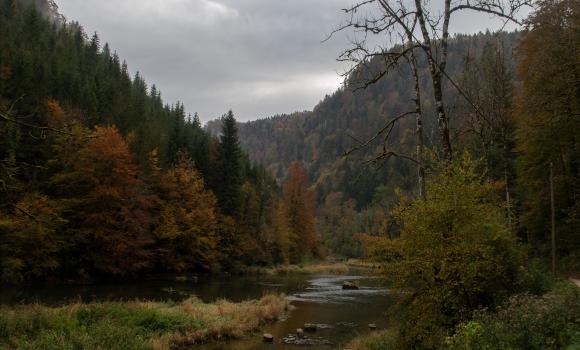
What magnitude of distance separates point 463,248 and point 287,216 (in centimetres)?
6687

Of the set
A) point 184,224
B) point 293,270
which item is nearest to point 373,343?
point 184,224

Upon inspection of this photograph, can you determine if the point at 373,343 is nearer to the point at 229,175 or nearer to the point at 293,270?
the point at 229,175

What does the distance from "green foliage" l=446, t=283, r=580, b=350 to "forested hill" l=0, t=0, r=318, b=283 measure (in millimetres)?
20000

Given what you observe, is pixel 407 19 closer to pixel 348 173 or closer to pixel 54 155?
pixel 54 155

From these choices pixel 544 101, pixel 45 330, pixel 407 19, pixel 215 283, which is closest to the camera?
pixel 407 19

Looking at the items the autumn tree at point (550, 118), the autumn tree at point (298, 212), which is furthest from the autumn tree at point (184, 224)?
the autumn tree at point (550, 118)

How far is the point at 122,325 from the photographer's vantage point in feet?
59.6

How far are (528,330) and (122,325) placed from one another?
14.9 metres

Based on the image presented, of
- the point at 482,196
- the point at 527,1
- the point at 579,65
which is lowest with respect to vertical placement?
the point at 482,196

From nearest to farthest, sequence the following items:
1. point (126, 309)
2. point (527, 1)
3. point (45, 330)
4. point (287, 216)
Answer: point (527, 1) → point (45, 330) → point (126, 309) → point (287, 216)

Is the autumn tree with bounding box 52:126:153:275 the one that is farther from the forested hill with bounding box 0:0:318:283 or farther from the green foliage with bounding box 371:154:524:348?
the green foliage with bounding box 371:154:524:348

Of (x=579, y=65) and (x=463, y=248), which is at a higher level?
(x=579, y=65)

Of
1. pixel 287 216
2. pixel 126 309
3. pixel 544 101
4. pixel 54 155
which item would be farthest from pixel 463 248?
pixel 287 216

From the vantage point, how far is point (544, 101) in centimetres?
2473
